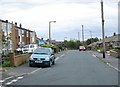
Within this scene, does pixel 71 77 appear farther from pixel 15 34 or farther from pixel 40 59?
pixel 15 34

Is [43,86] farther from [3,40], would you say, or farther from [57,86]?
[3,40]

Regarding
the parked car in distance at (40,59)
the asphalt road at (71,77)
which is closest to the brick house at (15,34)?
the parked car in distance at (40,59)

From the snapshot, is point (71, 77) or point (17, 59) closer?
point (71, 77)

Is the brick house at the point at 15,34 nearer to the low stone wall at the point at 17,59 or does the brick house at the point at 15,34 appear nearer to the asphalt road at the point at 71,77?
the low stone wall at the point at 17,59

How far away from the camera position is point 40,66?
28.7m

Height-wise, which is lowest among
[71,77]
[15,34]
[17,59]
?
[71,77]

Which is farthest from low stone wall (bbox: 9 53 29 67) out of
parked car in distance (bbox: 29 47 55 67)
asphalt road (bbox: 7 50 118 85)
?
asphalt road (bbox: 7 50 118 85)

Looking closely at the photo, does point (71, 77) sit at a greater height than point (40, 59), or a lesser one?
lesser

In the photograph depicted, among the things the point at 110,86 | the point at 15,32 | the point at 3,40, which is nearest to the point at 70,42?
the point at 15,32

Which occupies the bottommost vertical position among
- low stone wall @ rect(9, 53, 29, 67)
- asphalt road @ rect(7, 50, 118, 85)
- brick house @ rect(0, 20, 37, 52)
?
asphalt road @ rect(7, 50, 118, 85)

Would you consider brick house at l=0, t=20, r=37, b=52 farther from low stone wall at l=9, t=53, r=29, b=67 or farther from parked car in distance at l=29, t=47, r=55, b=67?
parked car in distance at l=29, t=47, r=55, b=67

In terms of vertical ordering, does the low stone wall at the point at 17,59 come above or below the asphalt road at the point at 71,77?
above

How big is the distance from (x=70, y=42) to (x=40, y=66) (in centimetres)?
12256

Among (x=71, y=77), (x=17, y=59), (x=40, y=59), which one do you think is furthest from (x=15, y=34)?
(x=71, y=77)
